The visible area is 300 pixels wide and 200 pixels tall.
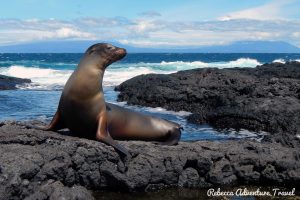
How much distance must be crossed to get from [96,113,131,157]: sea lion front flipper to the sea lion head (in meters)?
0.82

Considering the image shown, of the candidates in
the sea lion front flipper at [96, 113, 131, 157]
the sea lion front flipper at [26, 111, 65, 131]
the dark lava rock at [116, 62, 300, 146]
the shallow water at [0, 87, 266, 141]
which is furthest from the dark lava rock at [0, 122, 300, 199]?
the dark lava rock at [116, 62, 300, 146]

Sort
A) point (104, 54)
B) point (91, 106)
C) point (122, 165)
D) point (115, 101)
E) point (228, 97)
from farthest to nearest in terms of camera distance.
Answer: point (115, 101) → point (228, 97) → point (104, 54) → point (91, 106) → point (122, 165)

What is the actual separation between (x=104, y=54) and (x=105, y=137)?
4.19 feet

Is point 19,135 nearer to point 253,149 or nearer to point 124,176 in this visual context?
point 124,176

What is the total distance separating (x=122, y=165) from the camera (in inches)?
254

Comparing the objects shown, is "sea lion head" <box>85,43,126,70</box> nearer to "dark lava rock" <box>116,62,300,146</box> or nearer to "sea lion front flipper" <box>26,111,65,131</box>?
"sea lion front flipper" <box>26,111,65,131</box>

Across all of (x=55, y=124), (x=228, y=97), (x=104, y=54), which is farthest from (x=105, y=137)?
(x=228, y=97)

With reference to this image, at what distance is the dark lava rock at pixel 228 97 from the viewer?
486 inches

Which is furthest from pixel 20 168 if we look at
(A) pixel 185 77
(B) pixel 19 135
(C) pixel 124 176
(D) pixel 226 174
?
(A) pixel 185 77

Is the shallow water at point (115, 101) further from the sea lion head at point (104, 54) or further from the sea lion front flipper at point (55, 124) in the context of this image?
the sea lion front flipper at point (55, 124)

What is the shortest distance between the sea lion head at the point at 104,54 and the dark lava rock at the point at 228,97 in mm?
4542

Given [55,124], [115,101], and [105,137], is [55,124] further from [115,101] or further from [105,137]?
[115,101]

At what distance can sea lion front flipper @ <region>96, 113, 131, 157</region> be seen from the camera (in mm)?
6406

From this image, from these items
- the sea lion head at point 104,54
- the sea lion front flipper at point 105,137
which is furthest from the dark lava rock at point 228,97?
the sea lion front flipper at point 105,137
